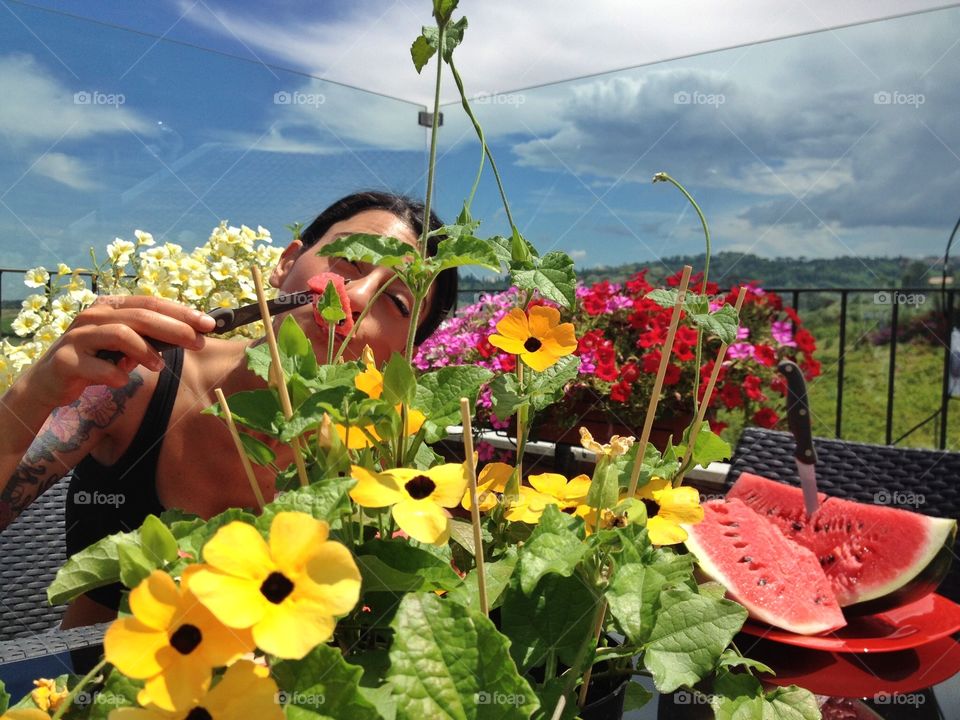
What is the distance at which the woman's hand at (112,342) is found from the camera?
0.86m

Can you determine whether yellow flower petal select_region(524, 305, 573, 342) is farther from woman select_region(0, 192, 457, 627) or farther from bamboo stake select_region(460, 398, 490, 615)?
woman select_region(0, 192, 457, 627)

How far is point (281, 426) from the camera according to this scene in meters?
0.37

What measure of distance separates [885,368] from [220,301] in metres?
8.14

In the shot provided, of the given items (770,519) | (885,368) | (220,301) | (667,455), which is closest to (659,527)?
(667,455)

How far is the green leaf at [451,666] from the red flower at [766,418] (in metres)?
2.99

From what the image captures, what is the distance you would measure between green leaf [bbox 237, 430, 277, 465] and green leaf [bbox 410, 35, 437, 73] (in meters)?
0.24

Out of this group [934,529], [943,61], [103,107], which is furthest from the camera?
[943,61]

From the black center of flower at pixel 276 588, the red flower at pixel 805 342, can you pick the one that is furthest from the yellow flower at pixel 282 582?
the red flower at pixel 805 342

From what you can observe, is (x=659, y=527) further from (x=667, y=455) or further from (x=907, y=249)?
(x=907, y=249)

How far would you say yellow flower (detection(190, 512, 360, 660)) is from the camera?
0.25m

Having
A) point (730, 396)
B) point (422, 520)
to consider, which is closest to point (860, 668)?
point (422, 520)

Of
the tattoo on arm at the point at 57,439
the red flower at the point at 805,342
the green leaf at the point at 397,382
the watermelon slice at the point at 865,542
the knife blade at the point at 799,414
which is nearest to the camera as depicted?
the green leaf at the point at 397,382

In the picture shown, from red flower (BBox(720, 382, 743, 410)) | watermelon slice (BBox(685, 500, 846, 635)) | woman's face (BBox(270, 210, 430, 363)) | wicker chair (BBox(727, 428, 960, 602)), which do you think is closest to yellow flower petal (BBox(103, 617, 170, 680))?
watermelon slice (BBox(685, 500, 846, 635))

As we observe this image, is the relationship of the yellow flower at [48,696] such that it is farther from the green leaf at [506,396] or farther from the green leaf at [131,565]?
the green leaf at [506,396]
